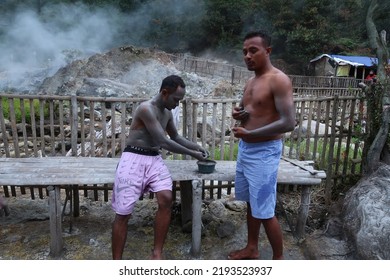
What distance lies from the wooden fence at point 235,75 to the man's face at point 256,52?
1732 centimetres

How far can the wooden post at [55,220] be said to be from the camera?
2.94 meters

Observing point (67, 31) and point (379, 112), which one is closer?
point (379, 112)

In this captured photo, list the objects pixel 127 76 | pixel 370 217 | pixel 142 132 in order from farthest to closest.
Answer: pixel 127 76 < pixel 370 217 < pixel 142 132

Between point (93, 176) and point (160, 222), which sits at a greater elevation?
point (93, 176)

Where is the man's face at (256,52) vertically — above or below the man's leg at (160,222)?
above

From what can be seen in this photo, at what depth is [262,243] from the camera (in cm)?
340

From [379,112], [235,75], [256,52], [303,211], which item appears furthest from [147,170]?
[235,75]

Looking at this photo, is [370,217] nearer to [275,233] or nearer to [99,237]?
[275,233]

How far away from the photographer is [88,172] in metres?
3.16

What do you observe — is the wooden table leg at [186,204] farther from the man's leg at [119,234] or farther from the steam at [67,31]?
the steam at [67,31]

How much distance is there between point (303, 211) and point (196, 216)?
3.60 feet

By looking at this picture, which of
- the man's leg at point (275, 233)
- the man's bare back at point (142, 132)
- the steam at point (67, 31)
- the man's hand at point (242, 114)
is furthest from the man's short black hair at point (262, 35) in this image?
the steam at point (67, 31)

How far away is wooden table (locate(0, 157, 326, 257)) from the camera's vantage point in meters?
2.94

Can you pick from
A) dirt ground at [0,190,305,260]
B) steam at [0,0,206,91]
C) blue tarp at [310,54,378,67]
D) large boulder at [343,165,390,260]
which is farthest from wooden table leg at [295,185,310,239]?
blue tarp at [310,54,378,67]
